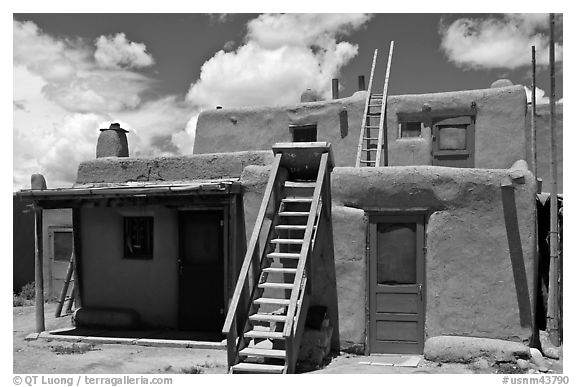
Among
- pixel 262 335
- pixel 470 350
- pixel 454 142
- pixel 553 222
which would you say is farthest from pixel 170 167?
pixel 454 142

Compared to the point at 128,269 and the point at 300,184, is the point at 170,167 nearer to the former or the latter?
the point at 128,269

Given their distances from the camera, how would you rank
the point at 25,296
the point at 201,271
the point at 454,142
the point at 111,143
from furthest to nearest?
the point at 25,296, the point at 454,142, the point at 111,143, the point at 201,271

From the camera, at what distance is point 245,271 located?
23.5 feet

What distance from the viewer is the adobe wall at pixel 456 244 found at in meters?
7.90

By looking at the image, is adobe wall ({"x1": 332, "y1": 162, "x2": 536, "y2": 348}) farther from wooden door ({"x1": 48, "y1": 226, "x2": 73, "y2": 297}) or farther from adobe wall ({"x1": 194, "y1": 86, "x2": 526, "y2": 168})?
wooden door ({"x1": 48, "y1": 226, "x2": 73, "y2": 297})

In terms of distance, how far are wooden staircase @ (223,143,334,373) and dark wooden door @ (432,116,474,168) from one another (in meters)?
5.58

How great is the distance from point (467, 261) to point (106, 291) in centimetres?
683

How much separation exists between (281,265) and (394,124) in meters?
6.47

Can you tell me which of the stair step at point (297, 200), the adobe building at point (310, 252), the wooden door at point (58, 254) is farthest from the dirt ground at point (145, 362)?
the wooden door at point (58, 254)

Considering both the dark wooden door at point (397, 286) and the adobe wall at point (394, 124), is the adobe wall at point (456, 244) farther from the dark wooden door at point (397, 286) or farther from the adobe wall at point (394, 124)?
the adobe wall at point (394, 124)

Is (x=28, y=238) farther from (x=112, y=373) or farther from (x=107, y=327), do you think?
(x=112, y=373)

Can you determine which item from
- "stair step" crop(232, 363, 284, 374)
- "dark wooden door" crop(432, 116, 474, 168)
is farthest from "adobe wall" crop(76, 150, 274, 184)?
"dark wooden door" crop(432, 116, 474, 168)

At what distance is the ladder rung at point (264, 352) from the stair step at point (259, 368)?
13 centimetres

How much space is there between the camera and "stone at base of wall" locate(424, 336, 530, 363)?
752 cm
